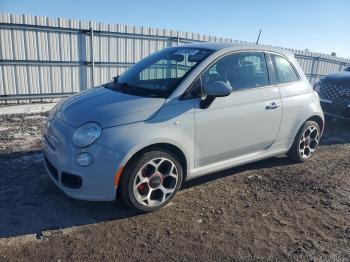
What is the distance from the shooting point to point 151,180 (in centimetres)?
361

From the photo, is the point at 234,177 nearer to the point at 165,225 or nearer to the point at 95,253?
the point at 165,225

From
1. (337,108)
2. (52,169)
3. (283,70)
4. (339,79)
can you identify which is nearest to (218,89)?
(283,70)

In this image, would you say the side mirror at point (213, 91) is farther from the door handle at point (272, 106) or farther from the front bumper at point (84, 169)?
the front bumper at point (84, 169)

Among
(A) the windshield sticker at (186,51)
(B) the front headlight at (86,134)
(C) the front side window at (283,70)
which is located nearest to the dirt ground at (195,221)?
(B) the front headlight at (86,134)

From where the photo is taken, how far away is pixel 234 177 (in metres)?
4.74

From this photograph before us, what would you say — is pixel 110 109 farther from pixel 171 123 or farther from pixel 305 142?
pixel 305 142

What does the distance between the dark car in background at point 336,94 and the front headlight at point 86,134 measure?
657 cm

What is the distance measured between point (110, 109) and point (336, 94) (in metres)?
6.57

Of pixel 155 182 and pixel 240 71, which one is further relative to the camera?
pixel 240 71

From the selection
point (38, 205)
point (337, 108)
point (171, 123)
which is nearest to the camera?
point (171, 123)

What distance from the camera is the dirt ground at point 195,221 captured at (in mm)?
3031

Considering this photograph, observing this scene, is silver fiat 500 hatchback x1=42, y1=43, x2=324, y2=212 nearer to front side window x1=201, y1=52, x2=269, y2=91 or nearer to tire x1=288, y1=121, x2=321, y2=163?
front side window x1=201, y1=52, x2=269, y2=91

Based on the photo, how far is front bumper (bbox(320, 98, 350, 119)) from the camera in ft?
25.3

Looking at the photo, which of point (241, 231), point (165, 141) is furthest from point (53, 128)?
point (241, 231)
